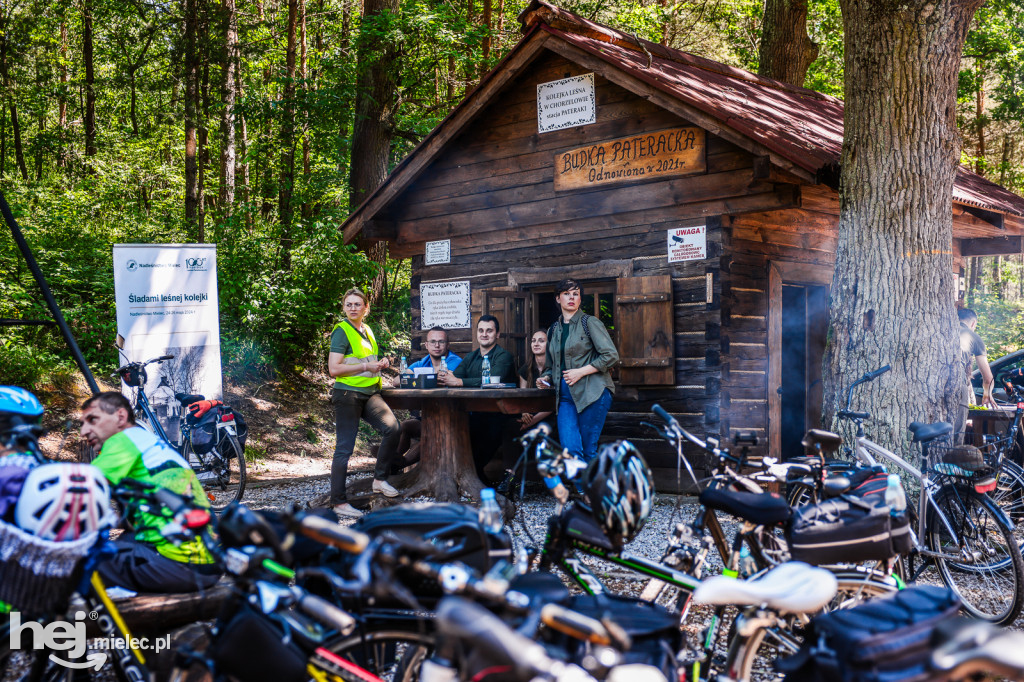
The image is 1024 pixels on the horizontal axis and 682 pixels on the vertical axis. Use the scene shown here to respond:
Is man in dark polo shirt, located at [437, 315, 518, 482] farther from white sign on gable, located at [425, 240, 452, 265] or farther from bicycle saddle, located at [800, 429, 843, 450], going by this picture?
bicycle saddle, located at [800, 429, 843, 450]

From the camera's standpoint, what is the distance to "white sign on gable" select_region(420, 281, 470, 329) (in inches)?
392

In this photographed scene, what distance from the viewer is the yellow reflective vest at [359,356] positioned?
7132mm

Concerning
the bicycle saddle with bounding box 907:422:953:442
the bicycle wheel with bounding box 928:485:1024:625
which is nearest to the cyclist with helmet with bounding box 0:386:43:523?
the bicycle saddle with bounding box 907:422:953:442

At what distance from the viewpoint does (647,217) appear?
27.6 feet

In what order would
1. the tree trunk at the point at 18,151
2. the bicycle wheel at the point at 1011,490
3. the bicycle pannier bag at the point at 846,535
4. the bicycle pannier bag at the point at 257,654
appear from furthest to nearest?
1. the tree trunk at the point at 18,151
2. the bicycle wheel at the point at 1011,490
3. the bicycle pannier bag at the point at 846,535
4. the bicycle pannier bag at the point at 257,654

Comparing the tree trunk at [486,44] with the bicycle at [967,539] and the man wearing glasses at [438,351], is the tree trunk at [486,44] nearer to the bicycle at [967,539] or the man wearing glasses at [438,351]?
the man wearing glasses at [438,351]

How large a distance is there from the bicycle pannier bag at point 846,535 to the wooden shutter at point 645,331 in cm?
461

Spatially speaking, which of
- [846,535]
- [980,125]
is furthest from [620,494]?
[980,125]

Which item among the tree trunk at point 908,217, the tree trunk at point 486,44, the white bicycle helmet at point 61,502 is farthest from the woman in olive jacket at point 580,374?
the tree trunk at point 486,44

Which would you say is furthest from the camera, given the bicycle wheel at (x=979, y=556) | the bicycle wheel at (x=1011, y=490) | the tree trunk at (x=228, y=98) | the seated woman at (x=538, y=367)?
the tree trunk at (x=228, y=98)

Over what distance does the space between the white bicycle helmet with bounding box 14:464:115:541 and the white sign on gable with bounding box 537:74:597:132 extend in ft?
22.9

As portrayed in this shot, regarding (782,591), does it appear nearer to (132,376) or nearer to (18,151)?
(132,376)

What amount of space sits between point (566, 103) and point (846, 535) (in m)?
6.64

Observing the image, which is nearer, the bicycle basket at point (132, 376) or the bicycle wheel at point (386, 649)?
the bicycle wheel at point (386, 649)
